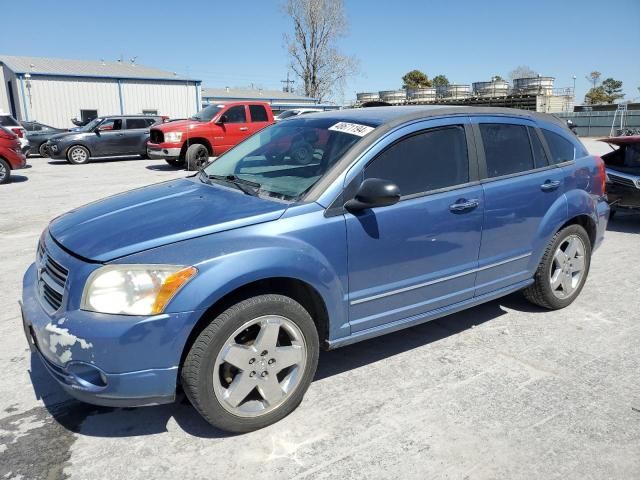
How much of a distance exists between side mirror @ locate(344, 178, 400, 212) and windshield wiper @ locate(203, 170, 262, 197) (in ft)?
2.07

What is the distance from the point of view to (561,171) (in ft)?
13.6

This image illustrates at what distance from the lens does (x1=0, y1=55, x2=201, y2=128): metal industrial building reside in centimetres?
2959

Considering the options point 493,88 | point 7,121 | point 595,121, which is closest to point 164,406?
point 7,121

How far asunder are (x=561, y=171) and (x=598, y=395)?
6.09 feet

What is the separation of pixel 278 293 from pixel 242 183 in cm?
96

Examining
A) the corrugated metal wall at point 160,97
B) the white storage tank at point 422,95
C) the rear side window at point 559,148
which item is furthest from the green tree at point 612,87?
the rear side window at point 559,148

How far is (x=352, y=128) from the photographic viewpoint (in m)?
3.34

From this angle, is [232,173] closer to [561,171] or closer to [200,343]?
[200,343]

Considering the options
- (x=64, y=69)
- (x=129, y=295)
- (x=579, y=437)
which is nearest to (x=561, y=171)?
(x=579, y=437)

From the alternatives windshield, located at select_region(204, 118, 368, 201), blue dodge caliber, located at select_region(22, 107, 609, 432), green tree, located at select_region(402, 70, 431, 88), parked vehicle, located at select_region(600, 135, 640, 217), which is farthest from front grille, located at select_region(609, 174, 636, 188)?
green tree, located at select_region(402, 70, 431, 88)

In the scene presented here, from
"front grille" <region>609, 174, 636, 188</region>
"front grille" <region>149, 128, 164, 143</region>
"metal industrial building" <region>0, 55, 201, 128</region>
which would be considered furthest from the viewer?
"metal industrial building" <region>0, 55, 201, 128</region>

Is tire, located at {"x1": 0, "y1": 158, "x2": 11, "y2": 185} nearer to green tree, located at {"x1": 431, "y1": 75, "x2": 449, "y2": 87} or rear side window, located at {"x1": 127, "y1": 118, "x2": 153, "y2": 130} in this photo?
rear side window, located at {"x1": 127, "y1": 118, "x2": 153, "y2": 130}

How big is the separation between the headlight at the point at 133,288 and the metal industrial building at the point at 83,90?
3197 centimetres

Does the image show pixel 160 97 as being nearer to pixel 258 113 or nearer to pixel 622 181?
pixel 258 113
